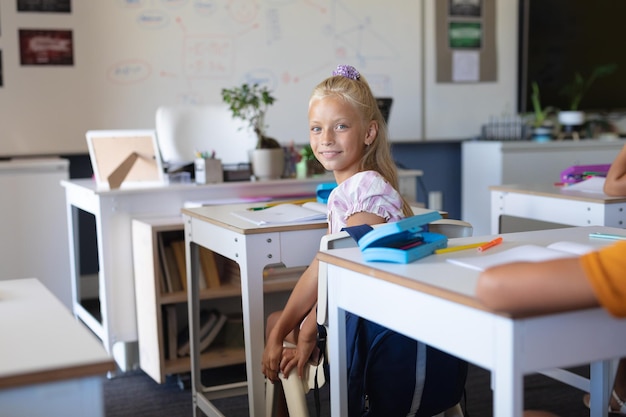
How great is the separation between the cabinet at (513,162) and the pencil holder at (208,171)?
236 centimetres

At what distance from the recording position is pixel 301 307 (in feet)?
6.52

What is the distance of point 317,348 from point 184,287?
1264 millimetres

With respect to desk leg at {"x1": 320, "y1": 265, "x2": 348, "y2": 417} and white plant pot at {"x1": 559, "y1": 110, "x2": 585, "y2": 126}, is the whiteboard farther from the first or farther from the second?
desk leg at {"x1": 320, "y1": 265, "x2": 348, "y2": 417}

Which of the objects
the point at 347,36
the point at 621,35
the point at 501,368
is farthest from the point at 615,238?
the point at 621,35

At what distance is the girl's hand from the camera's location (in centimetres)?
197

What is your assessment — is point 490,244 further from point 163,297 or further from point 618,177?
point 163,297

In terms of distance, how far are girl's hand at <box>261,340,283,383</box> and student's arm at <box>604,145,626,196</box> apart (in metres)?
1.27

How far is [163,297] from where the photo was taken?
301 cm

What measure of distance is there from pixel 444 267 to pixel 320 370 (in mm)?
563

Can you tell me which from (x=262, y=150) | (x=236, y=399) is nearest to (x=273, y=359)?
(x=236, y=399)

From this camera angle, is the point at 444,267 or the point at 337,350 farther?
the point at 337,350

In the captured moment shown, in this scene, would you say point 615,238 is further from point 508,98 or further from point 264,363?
point 508,98

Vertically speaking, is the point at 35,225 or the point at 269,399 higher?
the point at 35,225

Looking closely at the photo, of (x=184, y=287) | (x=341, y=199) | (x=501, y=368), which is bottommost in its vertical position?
(x=184, y=287)
